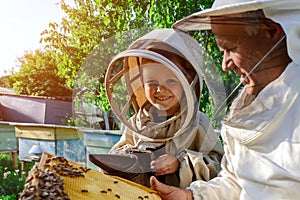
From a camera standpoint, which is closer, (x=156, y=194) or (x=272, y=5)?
(x=272, y=5)

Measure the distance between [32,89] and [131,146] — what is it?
511 cm

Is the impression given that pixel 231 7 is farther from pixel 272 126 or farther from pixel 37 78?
pixel 37 78

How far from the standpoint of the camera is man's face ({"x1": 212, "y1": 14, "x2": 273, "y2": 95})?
61cm

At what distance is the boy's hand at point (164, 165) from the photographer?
0.84 m

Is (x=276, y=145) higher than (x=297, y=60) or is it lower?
lower

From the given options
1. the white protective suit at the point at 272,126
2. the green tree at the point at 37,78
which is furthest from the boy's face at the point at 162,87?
the green tree at the point at 37,78

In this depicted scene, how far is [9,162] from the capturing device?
16.2 feet

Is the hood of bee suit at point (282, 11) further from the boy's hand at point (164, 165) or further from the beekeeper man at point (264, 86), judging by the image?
the boy's hand at point (164, 165)

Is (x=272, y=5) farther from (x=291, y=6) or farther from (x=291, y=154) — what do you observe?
(x=291, y=154)

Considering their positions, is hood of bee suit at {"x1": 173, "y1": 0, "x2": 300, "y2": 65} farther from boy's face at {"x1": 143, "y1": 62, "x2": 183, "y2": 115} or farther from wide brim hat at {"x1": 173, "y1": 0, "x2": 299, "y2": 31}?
boy's face at {"x1": 143, "y1": 62, "x2": 183, "y2": 115}

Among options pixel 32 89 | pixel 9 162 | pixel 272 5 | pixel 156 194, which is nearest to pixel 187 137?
pixel 156 194

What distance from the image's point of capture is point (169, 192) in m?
0.80

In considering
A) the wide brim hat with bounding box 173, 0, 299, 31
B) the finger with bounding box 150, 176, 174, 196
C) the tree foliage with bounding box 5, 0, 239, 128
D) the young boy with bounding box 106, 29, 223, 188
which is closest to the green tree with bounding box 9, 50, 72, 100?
the tree foliage with bounding box 5, 0, 239, 128

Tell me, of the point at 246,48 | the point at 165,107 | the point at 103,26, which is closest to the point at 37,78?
the point at 103,26
